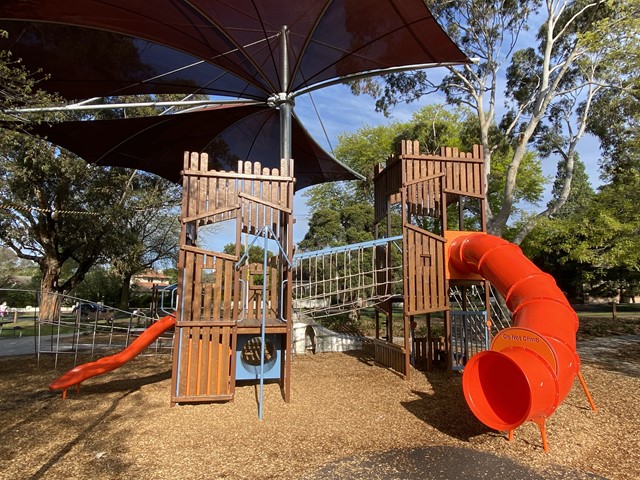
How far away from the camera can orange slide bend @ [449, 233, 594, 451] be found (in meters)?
4.37

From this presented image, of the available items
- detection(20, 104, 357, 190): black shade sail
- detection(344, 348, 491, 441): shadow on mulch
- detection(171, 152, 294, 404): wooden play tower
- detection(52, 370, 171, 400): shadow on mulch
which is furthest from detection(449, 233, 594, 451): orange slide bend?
detection(20, 104, 357, 190): black shade sail

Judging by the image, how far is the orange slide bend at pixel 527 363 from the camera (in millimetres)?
4371

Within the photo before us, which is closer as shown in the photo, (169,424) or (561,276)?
(169,424)

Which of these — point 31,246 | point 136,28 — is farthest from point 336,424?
point 31,246

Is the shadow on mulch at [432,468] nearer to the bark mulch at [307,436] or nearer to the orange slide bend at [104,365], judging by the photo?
the bark mulch at [307,436]

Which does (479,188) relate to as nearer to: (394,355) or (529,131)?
(394,355)

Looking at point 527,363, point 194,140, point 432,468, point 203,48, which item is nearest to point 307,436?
point 432,468

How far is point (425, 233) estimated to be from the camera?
8.90m

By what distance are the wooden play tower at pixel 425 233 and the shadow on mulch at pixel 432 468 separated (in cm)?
393

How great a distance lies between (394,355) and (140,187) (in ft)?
55.5

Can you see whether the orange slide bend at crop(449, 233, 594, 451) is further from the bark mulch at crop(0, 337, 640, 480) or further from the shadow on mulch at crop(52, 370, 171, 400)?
the shadow on mulch at crop(52, 370, 171, 400)

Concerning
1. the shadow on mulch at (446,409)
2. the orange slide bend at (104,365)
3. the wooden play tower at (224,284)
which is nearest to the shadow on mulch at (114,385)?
the orange slide bend at (104,365)

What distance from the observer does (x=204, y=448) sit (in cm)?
471

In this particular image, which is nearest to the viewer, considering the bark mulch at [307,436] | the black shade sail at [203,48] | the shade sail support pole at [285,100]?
the bark mulch at [307,436]
